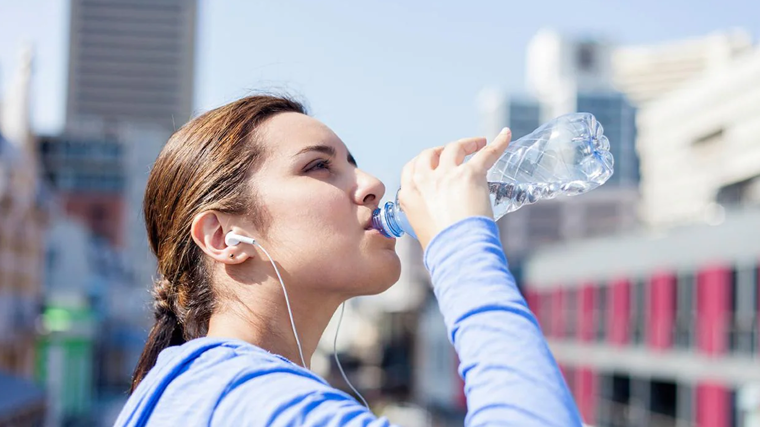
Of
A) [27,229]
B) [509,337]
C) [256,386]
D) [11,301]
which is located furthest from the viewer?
[27,229]

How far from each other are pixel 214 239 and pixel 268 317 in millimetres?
171

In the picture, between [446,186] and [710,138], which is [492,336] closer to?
[446,186]

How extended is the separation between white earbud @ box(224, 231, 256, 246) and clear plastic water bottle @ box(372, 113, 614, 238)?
0.51 metres

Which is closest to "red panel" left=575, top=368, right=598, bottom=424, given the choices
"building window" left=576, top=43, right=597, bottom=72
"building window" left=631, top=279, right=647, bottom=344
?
"building window" left=631, top=279, right=647, bottom=344

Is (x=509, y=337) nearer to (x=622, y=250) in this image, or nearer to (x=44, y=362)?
(x=622, y=250)

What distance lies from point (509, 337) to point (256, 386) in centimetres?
36

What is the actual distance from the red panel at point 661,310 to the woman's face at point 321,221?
813 inches

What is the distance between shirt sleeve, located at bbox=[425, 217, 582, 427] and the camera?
1154 millimetres

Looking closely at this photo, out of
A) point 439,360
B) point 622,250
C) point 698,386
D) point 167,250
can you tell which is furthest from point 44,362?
point 167,250

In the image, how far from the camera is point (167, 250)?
1787 millimetres

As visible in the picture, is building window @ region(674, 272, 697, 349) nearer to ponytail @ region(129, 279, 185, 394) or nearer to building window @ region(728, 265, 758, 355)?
building window @ region(728, 265, 758, 355)

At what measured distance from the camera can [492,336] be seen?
1.20 m

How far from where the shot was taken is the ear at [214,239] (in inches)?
64.6

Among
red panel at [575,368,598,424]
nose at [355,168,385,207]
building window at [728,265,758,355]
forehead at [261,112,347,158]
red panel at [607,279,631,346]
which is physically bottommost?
red panel at [575,368,598,424]
